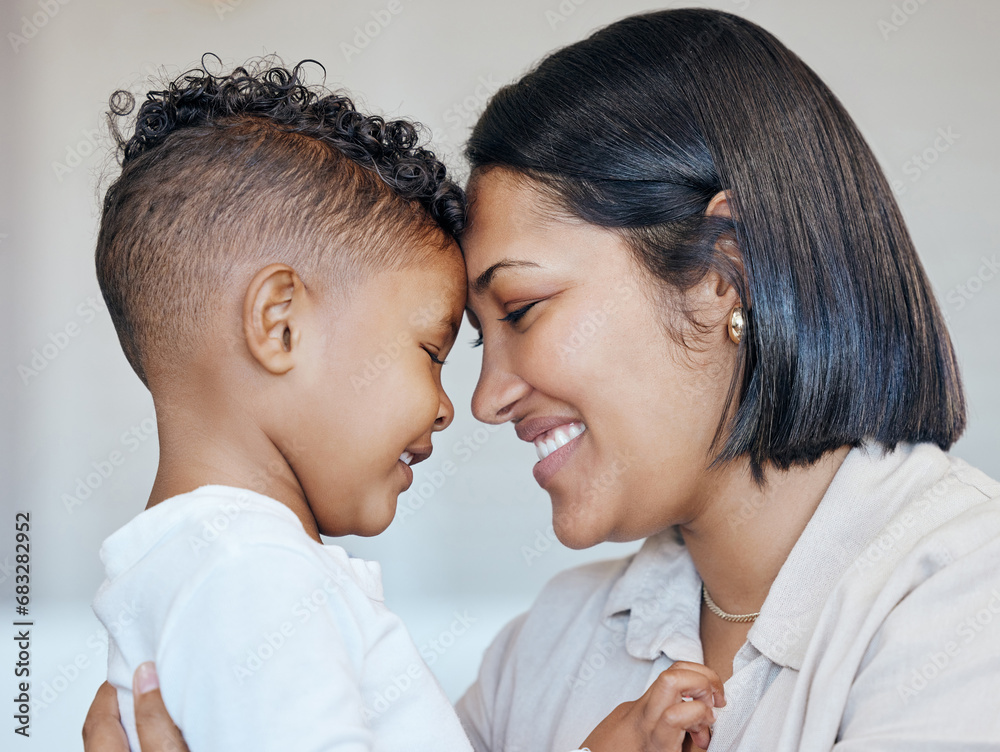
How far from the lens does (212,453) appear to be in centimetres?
109

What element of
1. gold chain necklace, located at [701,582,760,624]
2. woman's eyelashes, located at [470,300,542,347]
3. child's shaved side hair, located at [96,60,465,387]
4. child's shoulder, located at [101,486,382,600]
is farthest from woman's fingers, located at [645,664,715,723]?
child's shaved side hair, located at [96,60,465,387]

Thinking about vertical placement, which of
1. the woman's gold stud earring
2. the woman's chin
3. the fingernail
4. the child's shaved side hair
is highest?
the child's shaved side hair

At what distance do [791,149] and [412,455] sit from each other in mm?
704

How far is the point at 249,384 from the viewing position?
43.8 inches

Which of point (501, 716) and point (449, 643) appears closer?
point (501, 716)

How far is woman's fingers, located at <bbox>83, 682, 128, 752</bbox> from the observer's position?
1.04 m

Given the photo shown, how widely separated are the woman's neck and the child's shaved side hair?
23.3 inches

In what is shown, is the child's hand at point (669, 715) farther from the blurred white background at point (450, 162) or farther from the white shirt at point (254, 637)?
the blurred white background at point (450, 162)

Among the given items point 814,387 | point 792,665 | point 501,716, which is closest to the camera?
point 792,665

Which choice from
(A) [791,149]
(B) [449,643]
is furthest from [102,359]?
(A) [791,149]

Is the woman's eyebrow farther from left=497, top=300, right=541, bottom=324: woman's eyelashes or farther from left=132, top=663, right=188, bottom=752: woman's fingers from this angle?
left=132, top=663, right=188, bottom=752: woman's fingers

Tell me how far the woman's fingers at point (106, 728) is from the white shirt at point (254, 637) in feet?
0.07

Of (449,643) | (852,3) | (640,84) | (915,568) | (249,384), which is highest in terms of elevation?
(852,3)

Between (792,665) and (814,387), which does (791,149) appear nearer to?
(814,387)
